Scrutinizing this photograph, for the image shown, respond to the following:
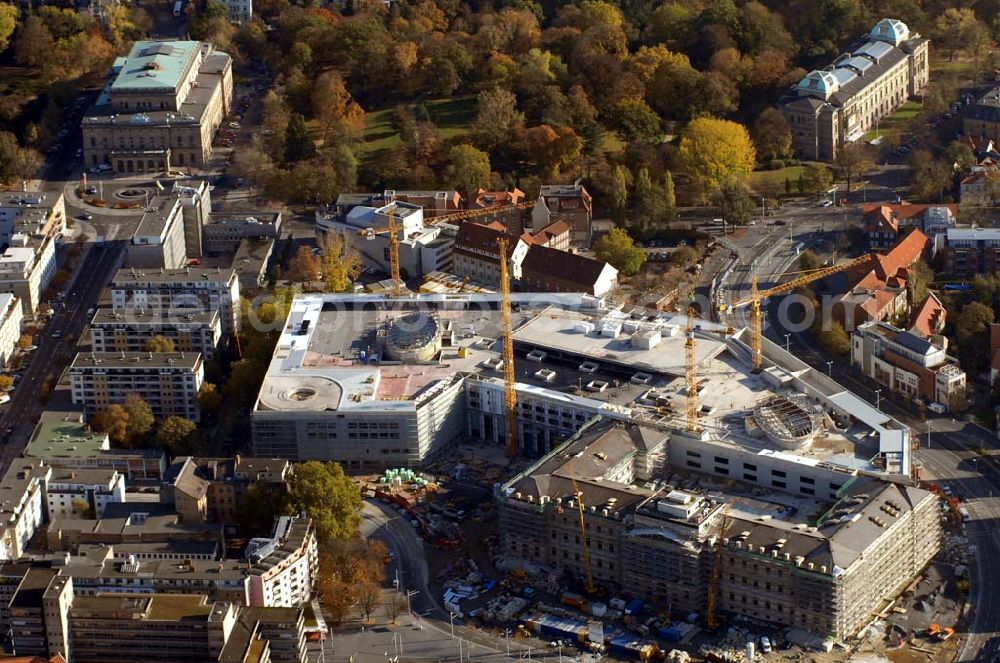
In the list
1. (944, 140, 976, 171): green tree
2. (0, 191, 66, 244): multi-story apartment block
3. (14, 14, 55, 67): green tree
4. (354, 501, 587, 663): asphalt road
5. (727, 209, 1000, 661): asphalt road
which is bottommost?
(354, 501, 587, 663): asphalt road

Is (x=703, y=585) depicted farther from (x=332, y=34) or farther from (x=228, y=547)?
(x=332, y=34)

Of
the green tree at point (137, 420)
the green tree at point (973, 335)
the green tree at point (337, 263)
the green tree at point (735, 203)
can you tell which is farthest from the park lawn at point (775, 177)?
the green tree at point (137, 420)

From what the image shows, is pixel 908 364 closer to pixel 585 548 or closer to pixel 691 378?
pixel 691 378

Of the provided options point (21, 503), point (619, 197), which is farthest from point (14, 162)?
point (21, 503)

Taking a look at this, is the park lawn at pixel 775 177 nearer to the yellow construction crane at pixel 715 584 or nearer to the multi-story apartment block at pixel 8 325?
the multi-story apartment block at pixel 8 325

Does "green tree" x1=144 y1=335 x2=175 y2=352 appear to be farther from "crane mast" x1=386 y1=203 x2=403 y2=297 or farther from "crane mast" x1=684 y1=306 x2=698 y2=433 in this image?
"crane mast" x1=684 y1=306 x2=698 y2=433

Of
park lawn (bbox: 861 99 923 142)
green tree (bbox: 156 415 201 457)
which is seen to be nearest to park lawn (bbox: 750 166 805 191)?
park lawn (bbox: 861 99 923 142)

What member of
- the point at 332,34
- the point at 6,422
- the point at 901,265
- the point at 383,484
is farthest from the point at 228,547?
the point at 332,34
